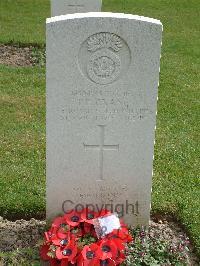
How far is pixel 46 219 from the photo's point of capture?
15.1 ft

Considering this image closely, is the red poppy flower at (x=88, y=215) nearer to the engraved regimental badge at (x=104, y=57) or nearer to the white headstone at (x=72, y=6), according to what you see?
the engraved regimental badge at (x=104, y=57)

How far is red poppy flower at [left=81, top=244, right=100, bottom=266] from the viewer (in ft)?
12.9

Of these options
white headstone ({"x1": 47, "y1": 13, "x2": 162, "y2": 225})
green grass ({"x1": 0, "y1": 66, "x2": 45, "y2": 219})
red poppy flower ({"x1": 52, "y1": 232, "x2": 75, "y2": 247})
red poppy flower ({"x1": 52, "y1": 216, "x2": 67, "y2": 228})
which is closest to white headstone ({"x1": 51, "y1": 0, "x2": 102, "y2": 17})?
green grass ({"x1": 0, "y1": 66, "x2": 45, "y2": 219})

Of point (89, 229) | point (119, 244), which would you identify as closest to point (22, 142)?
point (89, 229)

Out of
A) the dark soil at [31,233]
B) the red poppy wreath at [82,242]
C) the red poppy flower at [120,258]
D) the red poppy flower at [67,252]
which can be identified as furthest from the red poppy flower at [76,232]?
the dark soil at [31,233]

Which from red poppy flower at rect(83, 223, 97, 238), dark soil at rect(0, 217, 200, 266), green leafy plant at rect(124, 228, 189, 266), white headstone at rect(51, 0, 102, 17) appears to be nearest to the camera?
green leafy plant at rect(124, 228, 189, 266)

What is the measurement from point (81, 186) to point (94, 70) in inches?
40.5

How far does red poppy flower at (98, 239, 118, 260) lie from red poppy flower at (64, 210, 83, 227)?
0.97 feet

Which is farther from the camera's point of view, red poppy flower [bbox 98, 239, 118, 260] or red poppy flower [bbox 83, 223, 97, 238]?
red poppy flower [bbox 83, 223, 97, 238]

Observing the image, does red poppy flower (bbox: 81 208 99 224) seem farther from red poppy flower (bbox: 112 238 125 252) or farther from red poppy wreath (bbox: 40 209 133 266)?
red poppy flower (bbox: 112 238 125 252)

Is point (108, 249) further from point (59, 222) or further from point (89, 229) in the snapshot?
point (59, 222)

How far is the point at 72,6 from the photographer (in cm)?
871

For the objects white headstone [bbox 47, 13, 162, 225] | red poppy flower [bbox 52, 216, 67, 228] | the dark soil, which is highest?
white headstone [bbox 47, 13, 162, 225]

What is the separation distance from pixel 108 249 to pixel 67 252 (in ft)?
1.02
